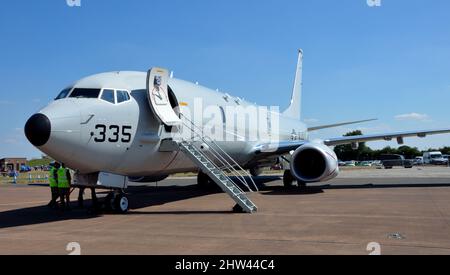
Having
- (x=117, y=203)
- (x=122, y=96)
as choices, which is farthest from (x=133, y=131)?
(x=117, y=203)

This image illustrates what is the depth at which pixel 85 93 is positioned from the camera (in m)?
10.7

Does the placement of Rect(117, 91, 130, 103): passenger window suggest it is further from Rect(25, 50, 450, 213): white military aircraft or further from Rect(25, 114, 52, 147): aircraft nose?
Rect(25, 114, 52, 147): aircraft nose

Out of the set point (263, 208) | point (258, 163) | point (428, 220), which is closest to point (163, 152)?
point (263, 208)

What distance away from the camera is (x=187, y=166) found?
46.6ft

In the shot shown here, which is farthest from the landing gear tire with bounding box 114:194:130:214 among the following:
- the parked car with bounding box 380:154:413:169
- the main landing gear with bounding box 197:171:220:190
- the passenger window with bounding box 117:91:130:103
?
the parked car with bounding box 380:154:413:169

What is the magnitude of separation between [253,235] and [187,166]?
6.70 m

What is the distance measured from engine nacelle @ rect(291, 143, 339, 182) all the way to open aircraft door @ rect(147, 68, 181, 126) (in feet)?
19.9

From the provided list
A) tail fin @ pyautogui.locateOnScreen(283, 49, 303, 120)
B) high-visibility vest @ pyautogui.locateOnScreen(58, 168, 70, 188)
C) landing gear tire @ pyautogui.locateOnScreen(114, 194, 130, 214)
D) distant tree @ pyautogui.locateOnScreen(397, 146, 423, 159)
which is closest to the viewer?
landing gear tire @ pyautogui.locateOnScreen(114, 194, 130, 214)

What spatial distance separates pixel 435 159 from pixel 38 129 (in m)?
74.4

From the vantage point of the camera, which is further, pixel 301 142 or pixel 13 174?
pixel 13 174

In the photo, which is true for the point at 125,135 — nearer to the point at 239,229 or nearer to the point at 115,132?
the point at 115,132

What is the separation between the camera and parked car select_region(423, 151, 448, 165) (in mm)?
69713
